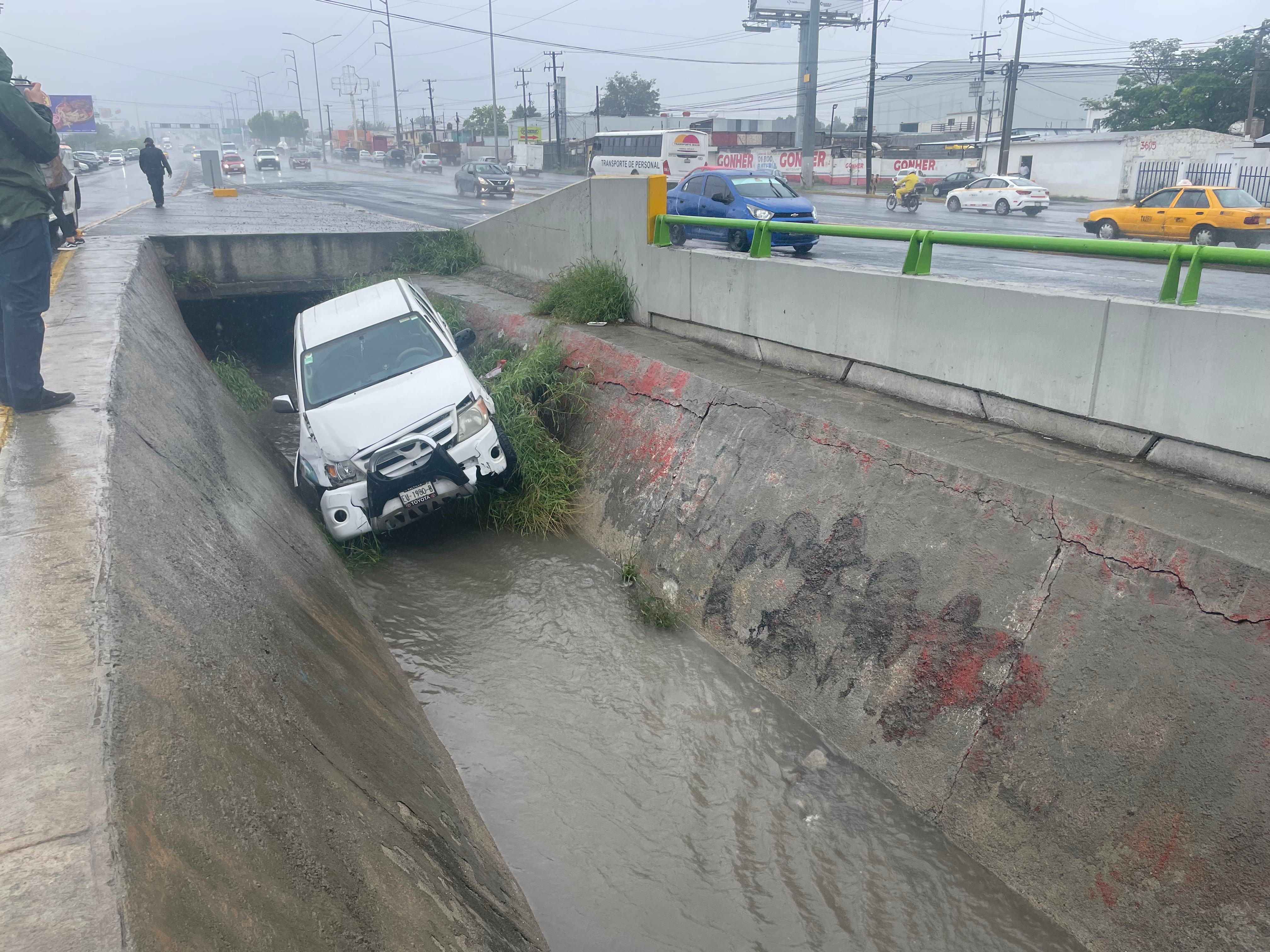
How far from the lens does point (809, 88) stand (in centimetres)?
3947

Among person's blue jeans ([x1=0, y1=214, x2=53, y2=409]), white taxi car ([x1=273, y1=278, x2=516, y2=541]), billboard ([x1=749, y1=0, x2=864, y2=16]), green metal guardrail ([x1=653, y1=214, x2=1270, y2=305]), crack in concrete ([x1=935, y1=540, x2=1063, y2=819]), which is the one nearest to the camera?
crack in concrete ([x1=935, y1=540, x2=1063, y2=819])

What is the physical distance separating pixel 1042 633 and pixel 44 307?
6238 millimetres

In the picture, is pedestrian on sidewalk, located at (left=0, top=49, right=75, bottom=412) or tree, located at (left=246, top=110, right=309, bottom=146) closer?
pedestrian on sidewalk, located at (left=0, top=49, right=75, bottom=412)

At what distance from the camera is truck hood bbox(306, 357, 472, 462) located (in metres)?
7.65

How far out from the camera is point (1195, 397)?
4844mm

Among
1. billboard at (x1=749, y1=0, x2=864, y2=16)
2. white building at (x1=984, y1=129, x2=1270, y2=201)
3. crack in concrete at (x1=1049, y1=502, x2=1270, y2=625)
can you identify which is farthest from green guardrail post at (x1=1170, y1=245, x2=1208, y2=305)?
billboard at (x1=749, y1=0, x2=864, y2=16)

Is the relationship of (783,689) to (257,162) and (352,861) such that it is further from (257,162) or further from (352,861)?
(257,162)

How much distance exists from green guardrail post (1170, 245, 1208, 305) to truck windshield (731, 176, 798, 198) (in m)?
11.6

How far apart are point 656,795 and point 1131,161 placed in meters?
39.0

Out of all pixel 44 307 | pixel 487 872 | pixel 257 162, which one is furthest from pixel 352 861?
pixel 257 162

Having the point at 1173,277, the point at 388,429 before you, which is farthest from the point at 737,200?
the point at 1173,277

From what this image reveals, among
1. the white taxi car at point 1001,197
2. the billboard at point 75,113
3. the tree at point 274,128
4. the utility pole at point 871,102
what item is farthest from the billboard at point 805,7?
the tree at point 274,128

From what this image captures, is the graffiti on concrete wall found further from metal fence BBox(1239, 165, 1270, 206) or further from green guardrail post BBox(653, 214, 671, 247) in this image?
metal fence BBox(1239, 165, 1270, 206)

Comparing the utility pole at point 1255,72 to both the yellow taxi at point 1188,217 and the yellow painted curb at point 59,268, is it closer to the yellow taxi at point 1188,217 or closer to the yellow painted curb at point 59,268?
the yellow taxi at point 1188,217
